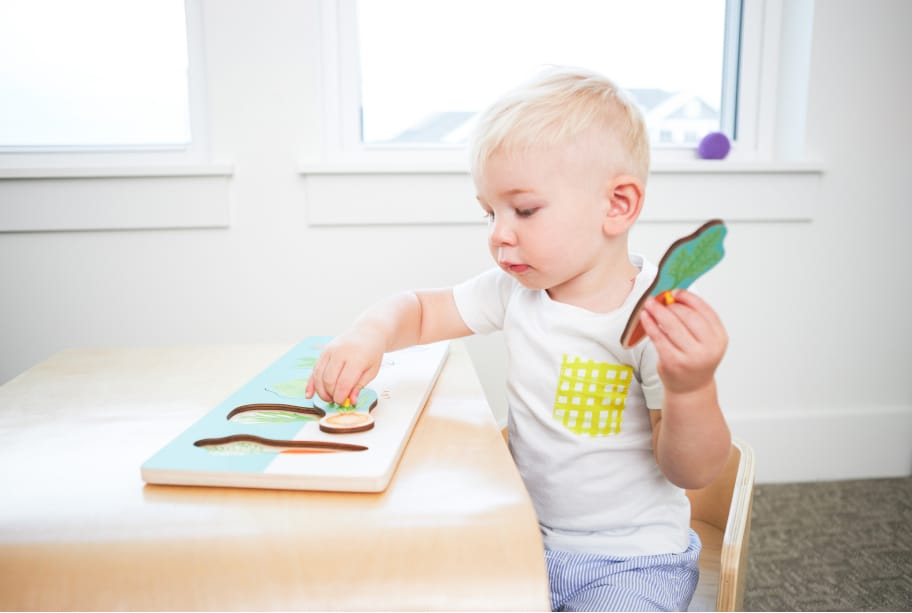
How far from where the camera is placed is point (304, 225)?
1427mm

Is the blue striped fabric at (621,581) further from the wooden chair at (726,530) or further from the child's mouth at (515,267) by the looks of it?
the child's mouth at (515,267)

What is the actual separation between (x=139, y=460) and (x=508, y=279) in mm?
462

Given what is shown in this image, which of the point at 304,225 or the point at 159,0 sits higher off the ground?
the point at 159,0

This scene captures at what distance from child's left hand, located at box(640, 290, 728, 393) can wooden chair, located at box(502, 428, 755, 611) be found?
0.19 meters

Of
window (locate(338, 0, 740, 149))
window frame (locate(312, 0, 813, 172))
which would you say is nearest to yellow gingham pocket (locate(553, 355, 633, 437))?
window frame (locate(312, 0, 813, 172))

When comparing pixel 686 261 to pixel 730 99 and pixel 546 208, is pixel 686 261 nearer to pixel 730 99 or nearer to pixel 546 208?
pixel 546 208

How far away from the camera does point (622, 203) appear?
26.8 inches

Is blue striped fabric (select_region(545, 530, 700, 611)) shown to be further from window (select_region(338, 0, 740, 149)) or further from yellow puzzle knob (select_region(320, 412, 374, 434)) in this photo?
window (select_region(338, 0, 740, 149))

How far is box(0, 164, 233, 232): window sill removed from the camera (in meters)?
1.35

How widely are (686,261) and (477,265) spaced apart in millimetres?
978

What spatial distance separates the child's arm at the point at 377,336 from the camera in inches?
26.4

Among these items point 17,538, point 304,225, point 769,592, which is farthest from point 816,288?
point 17,538

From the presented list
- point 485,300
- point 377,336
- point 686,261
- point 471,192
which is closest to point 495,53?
point 471,192

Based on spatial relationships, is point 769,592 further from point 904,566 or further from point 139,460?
point 139,460
